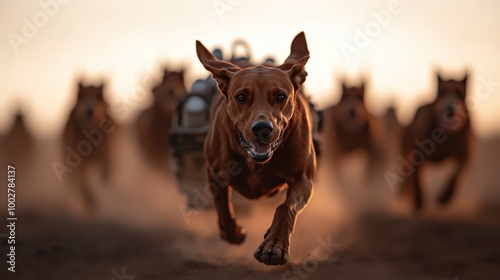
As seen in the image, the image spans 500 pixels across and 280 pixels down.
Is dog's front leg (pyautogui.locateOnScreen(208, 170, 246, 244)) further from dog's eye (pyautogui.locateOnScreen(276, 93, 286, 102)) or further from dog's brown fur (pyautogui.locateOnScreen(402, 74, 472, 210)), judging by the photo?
dog's brown fur (pyautogui.locateOnScreen(402, 74, 472, 210))

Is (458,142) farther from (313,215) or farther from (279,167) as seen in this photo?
(279,167)

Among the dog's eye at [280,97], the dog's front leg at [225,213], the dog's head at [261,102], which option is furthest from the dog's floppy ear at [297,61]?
the dog's front leg at [225,213]

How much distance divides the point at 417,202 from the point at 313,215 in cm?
188

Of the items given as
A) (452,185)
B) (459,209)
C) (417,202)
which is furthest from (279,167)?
(459,209)

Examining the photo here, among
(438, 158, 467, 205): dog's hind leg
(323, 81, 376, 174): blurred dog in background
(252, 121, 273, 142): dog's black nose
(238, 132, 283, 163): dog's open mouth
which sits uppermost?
(323, 81, 376, 174): blurred dog in background

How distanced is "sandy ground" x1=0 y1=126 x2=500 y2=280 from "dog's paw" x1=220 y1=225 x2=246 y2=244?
5838mm

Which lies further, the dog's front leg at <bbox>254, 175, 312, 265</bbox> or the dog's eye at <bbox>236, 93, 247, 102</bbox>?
the dog's eye at <bbox>236, 93, 247, 102</bbox>

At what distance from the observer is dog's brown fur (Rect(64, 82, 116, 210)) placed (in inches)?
601

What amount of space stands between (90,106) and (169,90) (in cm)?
156

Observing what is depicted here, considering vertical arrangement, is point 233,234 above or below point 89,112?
below

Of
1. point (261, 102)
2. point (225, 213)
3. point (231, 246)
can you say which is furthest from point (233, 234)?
point (231, 246)

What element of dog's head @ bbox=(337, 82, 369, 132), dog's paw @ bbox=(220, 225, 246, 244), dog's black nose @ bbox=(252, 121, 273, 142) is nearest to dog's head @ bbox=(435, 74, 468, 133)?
dog's head @ bbox=(337, 82, 369, 132)

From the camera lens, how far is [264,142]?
5.99 m

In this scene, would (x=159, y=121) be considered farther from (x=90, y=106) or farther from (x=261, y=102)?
(x=261, y=102)
